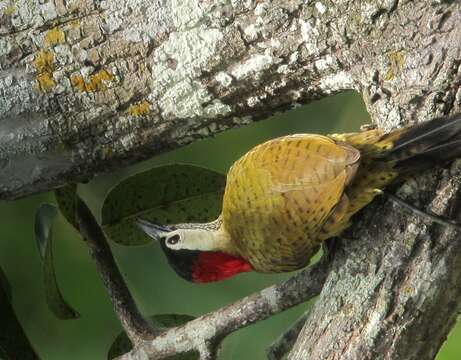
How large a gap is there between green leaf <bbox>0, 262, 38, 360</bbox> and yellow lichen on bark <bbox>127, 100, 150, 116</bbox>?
0.57 m

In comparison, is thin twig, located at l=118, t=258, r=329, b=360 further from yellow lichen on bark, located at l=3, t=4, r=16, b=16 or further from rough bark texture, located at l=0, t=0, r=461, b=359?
yellow lichen on bark, located at l=3, t=4, r=16, b=16

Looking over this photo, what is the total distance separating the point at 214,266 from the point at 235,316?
14 cm

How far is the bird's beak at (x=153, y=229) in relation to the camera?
5.55ft

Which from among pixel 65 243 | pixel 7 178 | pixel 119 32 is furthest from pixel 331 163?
pixel 65 243

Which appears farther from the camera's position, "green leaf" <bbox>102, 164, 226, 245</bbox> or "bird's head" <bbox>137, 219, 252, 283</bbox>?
"green leaf" <bbox>102, 164, 226, 245</bbox>

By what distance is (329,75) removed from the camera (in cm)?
137

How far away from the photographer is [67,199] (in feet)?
5.70

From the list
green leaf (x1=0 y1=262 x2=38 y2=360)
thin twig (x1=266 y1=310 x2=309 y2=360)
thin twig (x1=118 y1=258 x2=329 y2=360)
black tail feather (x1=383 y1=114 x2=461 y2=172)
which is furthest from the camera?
green leaf (x1=0 y1=262 x2=38 y2=360)

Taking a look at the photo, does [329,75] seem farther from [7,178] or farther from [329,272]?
[7,178]

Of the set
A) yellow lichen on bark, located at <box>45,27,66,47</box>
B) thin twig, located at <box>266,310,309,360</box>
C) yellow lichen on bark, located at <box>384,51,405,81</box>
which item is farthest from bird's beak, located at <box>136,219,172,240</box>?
yellow lichen on bark, located at <box>384,51,405,81</box>

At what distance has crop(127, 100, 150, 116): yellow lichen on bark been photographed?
1.45 metres

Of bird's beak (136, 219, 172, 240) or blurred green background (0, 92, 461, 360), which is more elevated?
bird's beak (136, 219, 172, 240)

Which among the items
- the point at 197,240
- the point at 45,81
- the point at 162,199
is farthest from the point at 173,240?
the point at 45,81

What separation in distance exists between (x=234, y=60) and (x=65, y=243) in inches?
48.4
